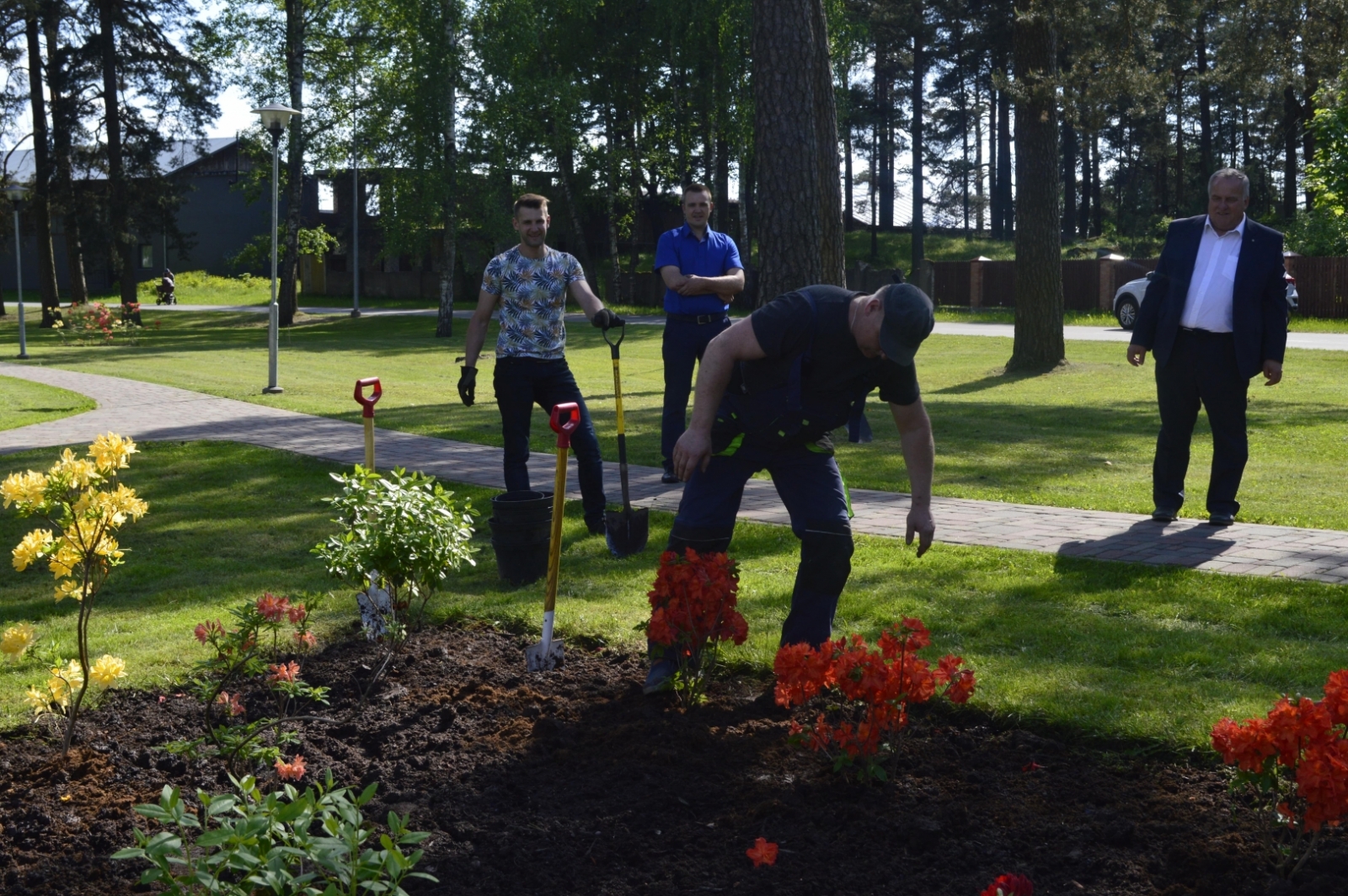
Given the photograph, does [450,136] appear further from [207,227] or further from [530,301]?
[207,227]

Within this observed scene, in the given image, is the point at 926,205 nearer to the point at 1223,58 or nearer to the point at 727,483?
the point at 1223,58

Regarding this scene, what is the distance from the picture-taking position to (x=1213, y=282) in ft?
24.5

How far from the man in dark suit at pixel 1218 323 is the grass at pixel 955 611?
1.46m

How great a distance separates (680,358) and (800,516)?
4266 millimetres

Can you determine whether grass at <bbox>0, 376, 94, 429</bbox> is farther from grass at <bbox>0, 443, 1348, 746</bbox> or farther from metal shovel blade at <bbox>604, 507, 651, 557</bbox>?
metal shovel blade at <bbox>604, 507, 651, 557</bbox>

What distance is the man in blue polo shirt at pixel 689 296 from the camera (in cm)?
873

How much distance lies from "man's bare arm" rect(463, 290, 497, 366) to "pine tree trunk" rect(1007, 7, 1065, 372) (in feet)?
41.9

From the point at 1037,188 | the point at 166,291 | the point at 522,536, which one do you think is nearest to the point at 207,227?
the point at 166,291

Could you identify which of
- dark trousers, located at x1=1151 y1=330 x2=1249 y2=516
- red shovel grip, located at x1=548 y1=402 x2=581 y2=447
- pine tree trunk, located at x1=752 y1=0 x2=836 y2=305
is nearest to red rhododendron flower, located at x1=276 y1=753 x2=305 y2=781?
red shovel grip, located at x1=548 y1=402 x2=581 y2=447

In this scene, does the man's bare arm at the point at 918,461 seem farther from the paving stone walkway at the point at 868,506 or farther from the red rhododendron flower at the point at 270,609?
the paving stone walkway at the point at 868,506

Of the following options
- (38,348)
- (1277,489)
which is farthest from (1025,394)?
(38,348)

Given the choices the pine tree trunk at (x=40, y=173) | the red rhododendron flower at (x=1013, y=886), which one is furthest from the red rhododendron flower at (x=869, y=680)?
the pine tree trunk at (x=40, y=173)

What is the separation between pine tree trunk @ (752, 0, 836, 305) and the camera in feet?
37.7

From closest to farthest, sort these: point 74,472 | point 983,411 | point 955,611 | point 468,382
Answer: point 74,472 → point 955,611 → point 468,382 → point 983,411
